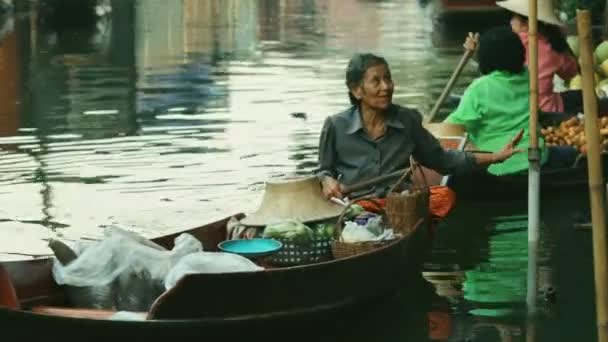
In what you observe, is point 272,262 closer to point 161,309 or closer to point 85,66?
point 161,309

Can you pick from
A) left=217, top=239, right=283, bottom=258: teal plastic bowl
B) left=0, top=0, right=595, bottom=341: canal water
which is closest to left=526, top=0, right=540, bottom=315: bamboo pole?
left=0, top=0, right=595, bottom=341: canal water

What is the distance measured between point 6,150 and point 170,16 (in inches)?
783

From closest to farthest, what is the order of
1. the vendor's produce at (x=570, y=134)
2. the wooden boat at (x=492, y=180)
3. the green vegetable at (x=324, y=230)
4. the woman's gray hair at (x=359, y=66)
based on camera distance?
the green vegetable at (x=324, y=230) < the woman's gray hair at (x=359, y=66) < the wooden boat at (x=492, y=180) < the vendor's produce at (x=570, y=134)

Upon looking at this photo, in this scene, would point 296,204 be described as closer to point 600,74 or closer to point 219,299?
point 219,299

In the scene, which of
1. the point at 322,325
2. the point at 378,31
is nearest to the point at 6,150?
the point at 322,325

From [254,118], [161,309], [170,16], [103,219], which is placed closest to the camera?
[161,309]

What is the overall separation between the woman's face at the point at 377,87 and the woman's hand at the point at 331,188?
45 centimetres

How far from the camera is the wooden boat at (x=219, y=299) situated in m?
6.09

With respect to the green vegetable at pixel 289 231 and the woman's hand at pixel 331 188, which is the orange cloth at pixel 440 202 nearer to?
the woman's hand at pixel 331 188

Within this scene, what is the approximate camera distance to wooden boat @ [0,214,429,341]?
6.09 metres

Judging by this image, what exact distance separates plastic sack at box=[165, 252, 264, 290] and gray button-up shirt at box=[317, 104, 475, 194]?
1433mm

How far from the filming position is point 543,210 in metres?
10.3

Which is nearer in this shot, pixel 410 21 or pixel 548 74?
pixel 548 74

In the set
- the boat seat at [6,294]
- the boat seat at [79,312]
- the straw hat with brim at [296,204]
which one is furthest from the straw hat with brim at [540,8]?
the boat seat at [6,294]
